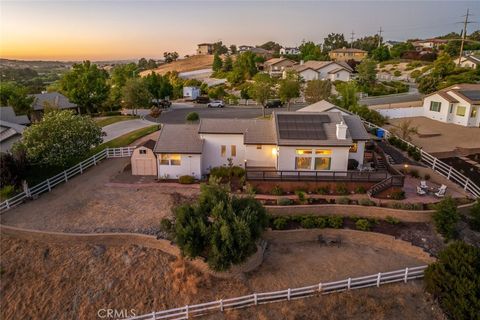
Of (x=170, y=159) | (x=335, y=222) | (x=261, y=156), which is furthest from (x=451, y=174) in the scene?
(x=170, y=159)

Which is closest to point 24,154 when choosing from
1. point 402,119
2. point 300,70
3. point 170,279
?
point 170,279

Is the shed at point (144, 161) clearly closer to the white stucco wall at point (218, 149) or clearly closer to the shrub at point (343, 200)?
the white stucco wall at point (218, 149)

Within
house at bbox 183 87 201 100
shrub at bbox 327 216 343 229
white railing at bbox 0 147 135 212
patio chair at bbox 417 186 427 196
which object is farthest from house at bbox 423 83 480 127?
Answer: house at bbox 183 87 201 100

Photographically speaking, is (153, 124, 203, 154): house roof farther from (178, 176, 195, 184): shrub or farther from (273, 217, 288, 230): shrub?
(273, 217, 288, 230): shrub

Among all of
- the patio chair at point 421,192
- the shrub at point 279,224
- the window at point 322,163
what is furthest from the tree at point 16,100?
the patio chair at point 421,192

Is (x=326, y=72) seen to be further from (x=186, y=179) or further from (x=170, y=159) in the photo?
(x=186, y=179)
